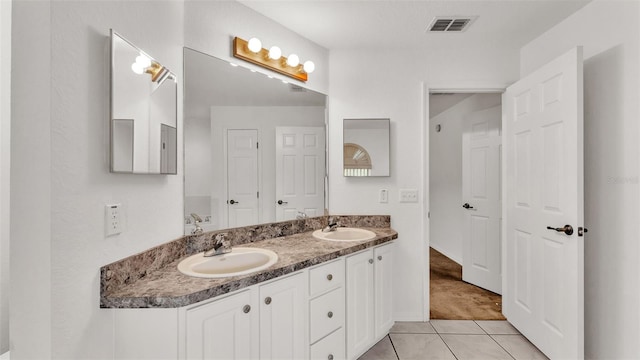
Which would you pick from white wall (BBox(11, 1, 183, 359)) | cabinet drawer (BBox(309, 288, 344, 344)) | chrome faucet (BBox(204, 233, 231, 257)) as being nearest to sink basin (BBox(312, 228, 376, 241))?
cabinet drawer (BBox(309, 288, 344, 344))

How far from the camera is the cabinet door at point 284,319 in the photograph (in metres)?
1.30

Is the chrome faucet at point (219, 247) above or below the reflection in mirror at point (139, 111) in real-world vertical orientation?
below

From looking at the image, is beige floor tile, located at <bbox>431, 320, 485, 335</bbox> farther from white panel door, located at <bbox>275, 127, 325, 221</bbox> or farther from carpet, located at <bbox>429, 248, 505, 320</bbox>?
white panel door, located at <bbox>275, 127, 325, 221</bbox>

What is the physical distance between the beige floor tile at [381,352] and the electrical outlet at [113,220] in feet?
5.48

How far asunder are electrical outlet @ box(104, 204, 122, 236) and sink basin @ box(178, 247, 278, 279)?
1.10ft

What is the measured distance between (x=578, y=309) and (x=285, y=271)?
171 centimetres

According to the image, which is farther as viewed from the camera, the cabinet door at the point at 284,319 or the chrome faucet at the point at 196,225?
the chrome faucet at the point at 196,225

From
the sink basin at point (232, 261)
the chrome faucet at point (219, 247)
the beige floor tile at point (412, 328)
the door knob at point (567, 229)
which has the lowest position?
the beige floor tile at point (412, 328)

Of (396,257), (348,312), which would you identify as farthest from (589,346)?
(348,312)

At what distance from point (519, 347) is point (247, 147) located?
238 cm

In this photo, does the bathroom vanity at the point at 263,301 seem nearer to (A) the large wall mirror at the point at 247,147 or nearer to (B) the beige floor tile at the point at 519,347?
(A) the large wall mirror at the point at 247,147

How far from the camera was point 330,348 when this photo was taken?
1.62 meters

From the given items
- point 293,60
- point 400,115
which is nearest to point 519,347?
point 400,115

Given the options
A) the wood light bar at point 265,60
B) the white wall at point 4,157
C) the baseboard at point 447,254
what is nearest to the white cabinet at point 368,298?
the wood light bar at point 265,60
